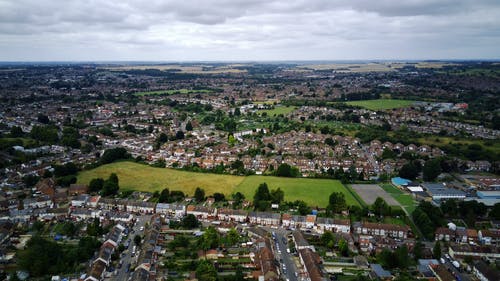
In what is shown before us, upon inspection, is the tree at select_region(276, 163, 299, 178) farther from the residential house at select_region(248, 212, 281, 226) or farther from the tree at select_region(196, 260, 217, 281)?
the tree at select_region(196, 260, 217, 281)

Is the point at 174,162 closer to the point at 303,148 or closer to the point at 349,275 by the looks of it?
the point at 303,148

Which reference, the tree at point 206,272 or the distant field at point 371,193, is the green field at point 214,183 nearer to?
the distant field at point 371,193

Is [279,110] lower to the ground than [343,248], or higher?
higher

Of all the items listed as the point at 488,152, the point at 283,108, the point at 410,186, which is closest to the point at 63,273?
the point at 410,186

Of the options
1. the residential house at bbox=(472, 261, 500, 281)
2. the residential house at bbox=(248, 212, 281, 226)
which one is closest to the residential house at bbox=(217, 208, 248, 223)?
the residential house at bbox=(248, 212, 281, 226)

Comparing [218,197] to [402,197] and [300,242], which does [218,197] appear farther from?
[402,197]

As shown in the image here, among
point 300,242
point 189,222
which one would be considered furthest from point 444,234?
point 189,222
